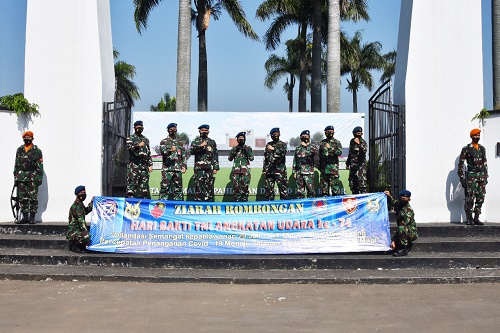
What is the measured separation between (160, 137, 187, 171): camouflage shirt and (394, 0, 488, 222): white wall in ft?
14.1

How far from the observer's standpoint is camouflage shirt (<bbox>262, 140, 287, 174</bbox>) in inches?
418

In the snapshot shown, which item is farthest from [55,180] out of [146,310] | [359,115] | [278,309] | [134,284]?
[359,115]

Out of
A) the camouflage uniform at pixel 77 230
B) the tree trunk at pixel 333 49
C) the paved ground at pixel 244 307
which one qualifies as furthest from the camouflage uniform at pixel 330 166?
the tree trunk at pixel 333 49

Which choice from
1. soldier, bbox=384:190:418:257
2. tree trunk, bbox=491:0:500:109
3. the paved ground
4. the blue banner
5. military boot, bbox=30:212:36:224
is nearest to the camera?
the paved ground

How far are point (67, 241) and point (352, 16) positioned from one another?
1908 cm

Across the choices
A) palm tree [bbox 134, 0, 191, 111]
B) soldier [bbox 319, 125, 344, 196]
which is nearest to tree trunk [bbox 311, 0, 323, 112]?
palm tree [bbox 134, 0, 191, 111]

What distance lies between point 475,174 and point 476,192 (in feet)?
1.07

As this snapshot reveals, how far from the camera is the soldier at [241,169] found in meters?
10.8

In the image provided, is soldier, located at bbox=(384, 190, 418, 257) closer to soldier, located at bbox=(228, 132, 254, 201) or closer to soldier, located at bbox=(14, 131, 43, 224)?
soldier, located at bbox=(228, 132, 254, 201)

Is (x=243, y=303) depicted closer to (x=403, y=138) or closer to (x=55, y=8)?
(x=403, y=138)

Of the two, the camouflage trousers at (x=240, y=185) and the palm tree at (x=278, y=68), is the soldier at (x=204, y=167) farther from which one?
the palm tree at (x=278, y=68)

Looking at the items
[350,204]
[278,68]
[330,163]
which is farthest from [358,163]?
[278,68]

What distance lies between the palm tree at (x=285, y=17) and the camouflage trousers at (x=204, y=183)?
56.7 feet

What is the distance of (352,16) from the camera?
24.8 m
